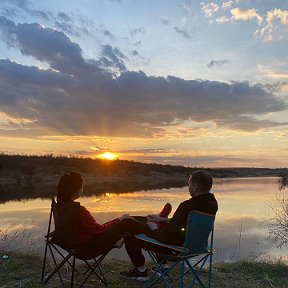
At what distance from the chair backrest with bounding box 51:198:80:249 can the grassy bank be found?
2.11ft

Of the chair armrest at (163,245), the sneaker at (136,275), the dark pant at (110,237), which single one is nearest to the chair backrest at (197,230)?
the chair armrest at (163,245)

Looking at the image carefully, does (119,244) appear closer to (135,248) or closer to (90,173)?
(135,248)

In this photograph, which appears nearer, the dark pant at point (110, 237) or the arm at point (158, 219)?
the dark pant at point (110, 237)

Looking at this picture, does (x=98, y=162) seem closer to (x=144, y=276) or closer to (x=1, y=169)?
(x=1, y=169)

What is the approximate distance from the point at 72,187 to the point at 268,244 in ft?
22.0

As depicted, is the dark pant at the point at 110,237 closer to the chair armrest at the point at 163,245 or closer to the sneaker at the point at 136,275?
the chair armrest at the point at 163,245

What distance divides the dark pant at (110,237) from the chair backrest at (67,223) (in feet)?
0.40

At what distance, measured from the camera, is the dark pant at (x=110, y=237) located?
3.70 meters

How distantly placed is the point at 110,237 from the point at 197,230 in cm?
83

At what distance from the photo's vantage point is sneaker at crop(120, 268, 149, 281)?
13.8 ft

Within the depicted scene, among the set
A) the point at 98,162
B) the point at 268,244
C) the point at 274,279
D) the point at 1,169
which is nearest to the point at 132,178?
the point at 98,162

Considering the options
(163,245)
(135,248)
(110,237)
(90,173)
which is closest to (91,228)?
(110,237)

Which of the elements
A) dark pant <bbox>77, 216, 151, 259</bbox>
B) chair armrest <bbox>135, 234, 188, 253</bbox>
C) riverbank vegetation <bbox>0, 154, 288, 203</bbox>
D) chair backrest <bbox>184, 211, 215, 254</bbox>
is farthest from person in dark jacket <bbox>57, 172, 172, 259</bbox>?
riverbank vegetation <bbox>0, 154, 288, 203</bbox>

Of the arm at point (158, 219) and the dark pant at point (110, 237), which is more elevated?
the arm at point (158, 219)
